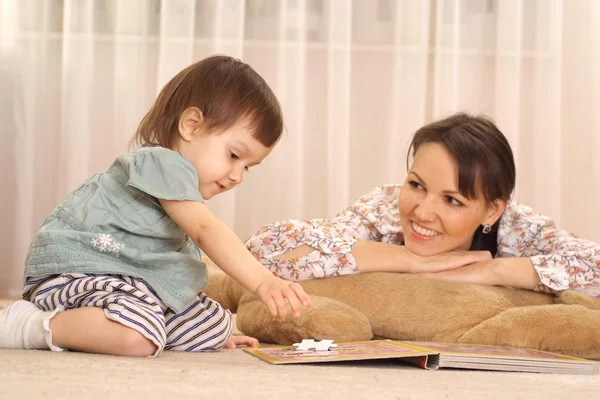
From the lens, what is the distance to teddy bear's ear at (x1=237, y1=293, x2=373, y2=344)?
1246 millimetres

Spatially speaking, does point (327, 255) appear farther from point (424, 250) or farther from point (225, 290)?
point (225, 290)

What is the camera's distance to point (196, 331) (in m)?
1.25

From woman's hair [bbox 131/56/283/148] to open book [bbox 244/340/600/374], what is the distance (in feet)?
1.27

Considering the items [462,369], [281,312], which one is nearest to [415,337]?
[462,369]

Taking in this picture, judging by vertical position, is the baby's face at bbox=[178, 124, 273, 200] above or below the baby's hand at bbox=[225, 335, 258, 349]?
above

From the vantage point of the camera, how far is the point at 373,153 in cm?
243

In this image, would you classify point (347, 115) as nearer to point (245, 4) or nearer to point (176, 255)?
point (245, 4)

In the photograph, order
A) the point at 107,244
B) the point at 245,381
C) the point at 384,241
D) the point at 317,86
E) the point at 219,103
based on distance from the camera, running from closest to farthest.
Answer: the point at 245,381 → the point at 107,244 → the point at 219,103 → the point at 384,241 → the point at 317,86

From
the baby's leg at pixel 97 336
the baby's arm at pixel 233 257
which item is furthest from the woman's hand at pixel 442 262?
the baby's leg at pixel 97 336

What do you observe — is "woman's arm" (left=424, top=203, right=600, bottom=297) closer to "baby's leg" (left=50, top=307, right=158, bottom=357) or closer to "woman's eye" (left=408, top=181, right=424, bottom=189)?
"woman's eye" (left=408, top=181, right=424, bottom=189)

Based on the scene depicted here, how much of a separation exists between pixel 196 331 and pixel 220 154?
0.28 m

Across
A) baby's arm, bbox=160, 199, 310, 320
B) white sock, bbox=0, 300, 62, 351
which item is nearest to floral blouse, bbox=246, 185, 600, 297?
baby's arm, bbox=160, 199, 310, 320

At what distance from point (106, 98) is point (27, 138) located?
0.26 meters

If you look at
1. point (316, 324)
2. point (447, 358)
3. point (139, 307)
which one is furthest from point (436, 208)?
point (139, 307)
